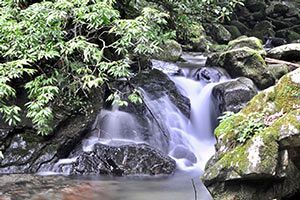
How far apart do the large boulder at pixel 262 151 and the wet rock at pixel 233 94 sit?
4041 mm

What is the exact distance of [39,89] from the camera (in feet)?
17.3

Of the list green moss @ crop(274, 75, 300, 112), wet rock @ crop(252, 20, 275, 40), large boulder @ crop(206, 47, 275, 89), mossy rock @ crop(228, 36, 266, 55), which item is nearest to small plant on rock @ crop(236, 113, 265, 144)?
green moss @ crop(274, 75, 300, 112)

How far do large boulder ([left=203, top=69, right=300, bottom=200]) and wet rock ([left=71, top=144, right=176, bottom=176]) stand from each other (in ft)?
6.87

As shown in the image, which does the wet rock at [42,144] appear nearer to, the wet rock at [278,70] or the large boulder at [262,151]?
the large boulder at [262,151]

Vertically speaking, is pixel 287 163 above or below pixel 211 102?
above

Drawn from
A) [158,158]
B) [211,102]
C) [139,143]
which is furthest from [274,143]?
[211,102]

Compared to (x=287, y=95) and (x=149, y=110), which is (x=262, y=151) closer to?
(x=287, y=95)

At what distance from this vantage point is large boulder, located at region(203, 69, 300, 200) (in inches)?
141

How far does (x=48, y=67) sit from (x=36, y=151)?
4.21 feet

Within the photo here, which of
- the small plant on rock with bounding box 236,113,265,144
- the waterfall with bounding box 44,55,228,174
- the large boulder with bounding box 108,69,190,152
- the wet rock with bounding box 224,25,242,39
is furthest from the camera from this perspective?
the wet rock with bounding box 224,25,242,39

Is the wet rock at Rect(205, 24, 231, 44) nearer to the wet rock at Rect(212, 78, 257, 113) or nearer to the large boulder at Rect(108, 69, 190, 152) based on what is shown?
the wet rock at Rect(212, 78, 257, 113)

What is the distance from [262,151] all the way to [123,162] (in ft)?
9.55

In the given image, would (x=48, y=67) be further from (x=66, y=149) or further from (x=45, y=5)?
(x=66, y=149)

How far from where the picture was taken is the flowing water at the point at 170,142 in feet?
16.8
